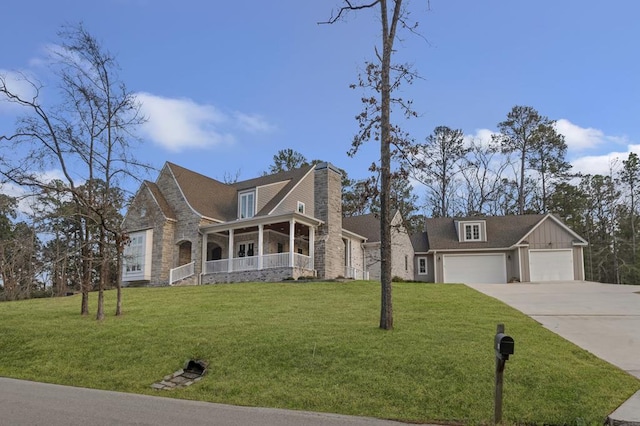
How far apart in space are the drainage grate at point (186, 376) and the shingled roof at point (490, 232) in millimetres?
25328

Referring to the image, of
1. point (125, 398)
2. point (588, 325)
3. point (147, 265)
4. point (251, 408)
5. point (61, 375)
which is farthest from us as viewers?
point (147, 265)

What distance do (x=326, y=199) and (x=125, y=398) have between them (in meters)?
20.2

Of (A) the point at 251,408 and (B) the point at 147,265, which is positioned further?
(B) the point at 147,265

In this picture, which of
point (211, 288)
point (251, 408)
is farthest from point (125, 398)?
point (211, 288)

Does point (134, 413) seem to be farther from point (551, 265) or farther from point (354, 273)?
point (551, 265)

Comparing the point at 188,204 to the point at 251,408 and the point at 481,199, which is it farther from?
the point at 481,199

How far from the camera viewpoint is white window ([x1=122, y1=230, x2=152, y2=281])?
26156 millimetres

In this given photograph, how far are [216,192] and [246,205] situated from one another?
3.17 meters

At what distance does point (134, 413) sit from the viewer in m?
6.57

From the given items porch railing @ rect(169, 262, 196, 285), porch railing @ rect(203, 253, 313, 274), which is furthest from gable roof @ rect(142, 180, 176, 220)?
porch railing @ rect(203, 253, 313, 274)

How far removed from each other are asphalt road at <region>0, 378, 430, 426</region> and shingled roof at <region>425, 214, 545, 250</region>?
26.9 meters

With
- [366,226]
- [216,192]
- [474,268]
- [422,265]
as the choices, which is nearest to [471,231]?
[474,268]

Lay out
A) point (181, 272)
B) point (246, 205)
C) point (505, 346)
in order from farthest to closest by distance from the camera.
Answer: point (246, 205) < point (181, 272) < point (505, 346)

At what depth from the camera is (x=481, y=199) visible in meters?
44.0
